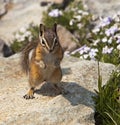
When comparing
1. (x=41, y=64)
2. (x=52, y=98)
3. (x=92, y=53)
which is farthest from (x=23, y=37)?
(x=41, y=64)

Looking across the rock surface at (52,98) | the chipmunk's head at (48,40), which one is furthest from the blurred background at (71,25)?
the chipmunk's head at (48,40)

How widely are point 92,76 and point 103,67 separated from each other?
37 cm

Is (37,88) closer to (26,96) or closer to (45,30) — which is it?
(26,96)

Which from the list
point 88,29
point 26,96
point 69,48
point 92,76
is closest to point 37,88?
point 26,96

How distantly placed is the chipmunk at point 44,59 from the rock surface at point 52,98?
197 mm

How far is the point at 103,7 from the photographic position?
1173 cm

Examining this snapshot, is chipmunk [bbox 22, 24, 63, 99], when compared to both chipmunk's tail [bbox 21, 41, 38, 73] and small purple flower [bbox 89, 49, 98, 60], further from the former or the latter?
small purple flower [bbox 89, 49, 98, 60]

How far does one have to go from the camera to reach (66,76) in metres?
7.06

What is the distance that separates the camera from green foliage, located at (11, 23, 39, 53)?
10.7 metres

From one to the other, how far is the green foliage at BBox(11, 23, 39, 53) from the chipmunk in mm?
3976

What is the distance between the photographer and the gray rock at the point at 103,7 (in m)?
11.5

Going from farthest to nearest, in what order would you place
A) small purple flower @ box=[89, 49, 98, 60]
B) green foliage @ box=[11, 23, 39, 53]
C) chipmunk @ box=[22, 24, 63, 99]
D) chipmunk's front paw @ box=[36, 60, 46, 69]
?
green foliage @ box=[11, 23, 39, 53] → small purple flower @ box=[89, 49, 98, 60] → chipmunk's front paw @ box=[36, 60, 46, 69] → chipmunk @ box=[22, 24, 63, 99]

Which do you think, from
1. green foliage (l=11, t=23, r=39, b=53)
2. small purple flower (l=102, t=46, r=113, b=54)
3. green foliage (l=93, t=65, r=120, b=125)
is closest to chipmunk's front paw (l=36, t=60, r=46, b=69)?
green foliage (l=93, t=65, r=120, b=125)

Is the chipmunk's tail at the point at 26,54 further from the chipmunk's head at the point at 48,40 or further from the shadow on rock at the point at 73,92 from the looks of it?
the chipmunk's head at the point at 48,40
